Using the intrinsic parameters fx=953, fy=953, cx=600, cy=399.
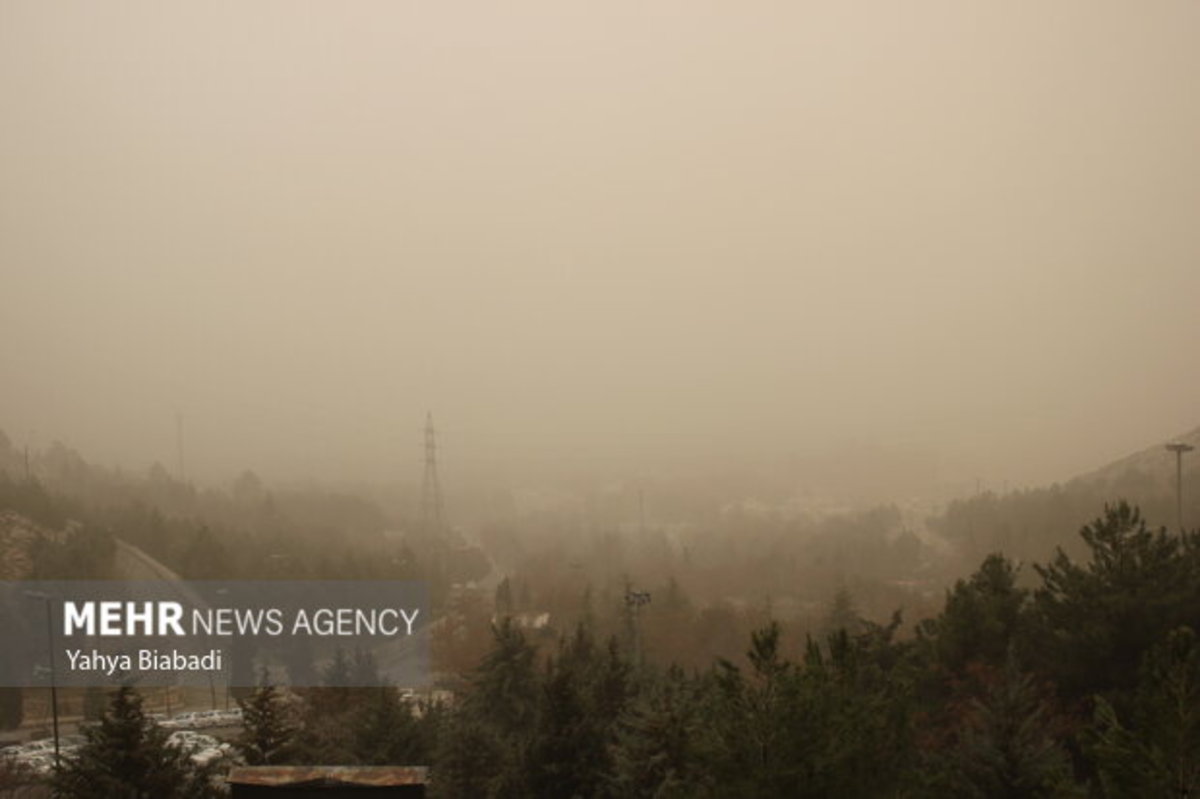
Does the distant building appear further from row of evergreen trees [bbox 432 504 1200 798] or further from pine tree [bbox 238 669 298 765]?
pine tree [bbox 238 669 298 765]

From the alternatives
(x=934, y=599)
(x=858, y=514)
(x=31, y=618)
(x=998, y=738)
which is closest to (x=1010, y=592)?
(x=998, y=738)

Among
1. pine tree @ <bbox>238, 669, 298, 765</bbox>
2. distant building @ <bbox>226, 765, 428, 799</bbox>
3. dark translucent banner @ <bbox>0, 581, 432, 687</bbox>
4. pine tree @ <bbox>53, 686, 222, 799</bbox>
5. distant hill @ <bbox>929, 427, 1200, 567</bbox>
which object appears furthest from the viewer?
distant hill @ <bbox>929, 427, 1200, 567</bbox>

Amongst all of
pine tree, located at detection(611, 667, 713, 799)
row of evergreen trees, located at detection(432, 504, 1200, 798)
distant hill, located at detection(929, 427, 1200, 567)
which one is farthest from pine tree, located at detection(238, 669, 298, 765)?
distant hill, located at detection(929, 427, 1200, 567)

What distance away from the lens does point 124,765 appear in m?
A: 8.78

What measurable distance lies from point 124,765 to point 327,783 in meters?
3.22

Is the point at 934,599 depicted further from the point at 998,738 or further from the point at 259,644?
the point at 998,738

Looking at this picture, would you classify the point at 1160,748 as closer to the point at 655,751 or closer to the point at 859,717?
the point at 859,717

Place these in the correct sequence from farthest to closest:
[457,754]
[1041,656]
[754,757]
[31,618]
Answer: [31,618] → [1041,656] → [457,754] → [754,757]

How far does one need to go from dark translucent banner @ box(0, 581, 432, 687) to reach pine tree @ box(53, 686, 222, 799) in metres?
8.68

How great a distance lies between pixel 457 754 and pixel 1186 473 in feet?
143

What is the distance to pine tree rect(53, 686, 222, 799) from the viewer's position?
8586mm

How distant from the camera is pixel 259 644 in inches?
1075

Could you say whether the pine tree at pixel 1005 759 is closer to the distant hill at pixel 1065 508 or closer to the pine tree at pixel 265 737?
the pine tree at pixel 265 737

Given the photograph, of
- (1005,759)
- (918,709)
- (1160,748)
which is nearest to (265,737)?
(918,709)
